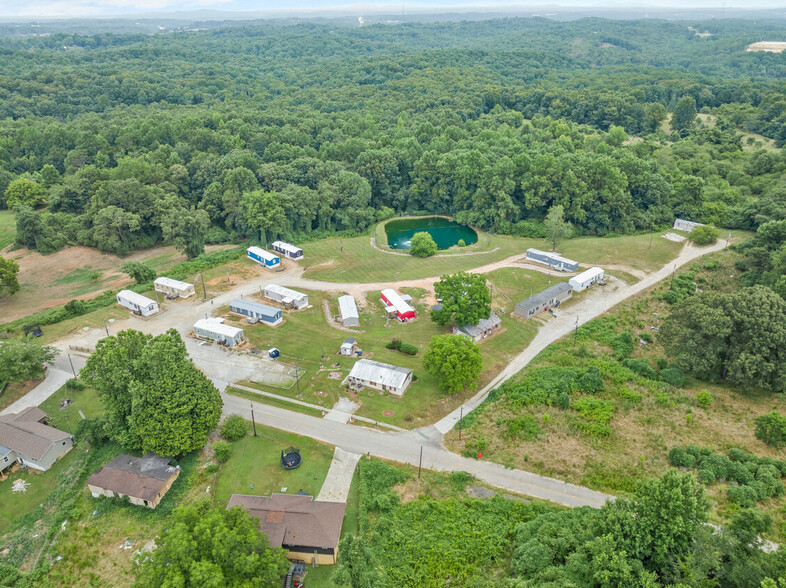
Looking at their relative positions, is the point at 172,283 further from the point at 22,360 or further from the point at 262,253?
the point at 22,360

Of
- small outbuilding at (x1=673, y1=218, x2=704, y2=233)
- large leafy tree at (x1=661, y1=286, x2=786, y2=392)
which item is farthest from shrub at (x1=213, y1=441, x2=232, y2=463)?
small outbuilding at (x1=673, y1=218, x2=704, y2=233)

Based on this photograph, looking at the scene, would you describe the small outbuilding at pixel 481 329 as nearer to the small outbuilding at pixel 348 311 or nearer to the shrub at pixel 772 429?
the small outbuilding at pixel 348 311

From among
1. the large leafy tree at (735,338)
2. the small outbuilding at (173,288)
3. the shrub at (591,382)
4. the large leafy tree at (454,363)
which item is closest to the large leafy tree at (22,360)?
the small outbuilding at (173,288)

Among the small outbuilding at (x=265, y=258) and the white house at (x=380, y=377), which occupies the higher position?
the white house at (x=380, y=377)

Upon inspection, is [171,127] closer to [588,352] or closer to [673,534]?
[588,352]

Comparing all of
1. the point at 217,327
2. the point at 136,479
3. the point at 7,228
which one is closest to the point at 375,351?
the point at 217,327

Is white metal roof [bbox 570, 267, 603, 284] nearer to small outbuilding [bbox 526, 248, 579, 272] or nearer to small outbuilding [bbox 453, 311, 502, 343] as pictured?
small outbuilding [bbox 526, 248, 579, 272]
